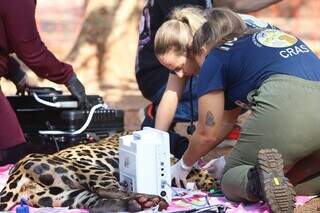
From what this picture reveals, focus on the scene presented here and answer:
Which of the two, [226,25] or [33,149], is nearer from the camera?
[226,25]

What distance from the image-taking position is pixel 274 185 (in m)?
3.52

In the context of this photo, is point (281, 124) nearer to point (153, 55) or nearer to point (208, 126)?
point (208, 126)

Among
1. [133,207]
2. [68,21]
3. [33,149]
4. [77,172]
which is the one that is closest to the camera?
[133,207]

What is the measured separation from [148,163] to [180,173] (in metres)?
0.59

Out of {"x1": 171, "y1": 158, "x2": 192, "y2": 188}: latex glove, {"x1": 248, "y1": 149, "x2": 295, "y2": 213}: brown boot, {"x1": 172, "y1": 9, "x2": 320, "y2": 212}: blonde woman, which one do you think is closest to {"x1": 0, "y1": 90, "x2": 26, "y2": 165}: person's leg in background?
{"x1": 171, "y1": 158, "x2": 192, "y2": 188}: latex glove

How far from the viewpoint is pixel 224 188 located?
13.0ft

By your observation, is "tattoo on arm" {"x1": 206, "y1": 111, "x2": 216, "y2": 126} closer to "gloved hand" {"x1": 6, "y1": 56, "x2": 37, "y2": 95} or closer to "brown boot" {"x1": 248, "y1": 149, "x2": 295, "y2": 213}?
"brown boot" {"x1": 248, "y1": 149, "x2": 295, "y2": 213}

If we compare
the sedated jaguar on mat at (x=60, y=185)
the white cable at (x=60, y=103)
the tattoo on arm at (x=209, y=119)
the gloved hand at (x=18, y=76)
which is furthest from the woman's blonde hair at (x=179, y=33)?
the gloved hand at (x=18, y=76)

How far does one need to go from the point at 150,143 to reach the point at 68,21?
28.4 feet

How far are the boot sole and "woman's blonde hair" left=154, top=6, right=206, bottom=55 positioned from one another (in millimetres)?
1044

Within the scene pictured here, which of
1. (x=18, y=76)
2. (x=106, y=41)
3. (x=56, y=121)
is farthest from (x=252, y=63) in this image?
(x=106, y=41)

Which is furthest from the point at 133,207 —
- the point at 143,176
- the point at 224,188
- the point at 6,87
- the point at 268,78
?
the point at 6,87

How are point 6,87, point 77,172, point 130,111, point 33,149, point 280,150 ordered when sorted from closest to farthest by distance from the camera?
1. point 280,150
2. point 77,172
3. point 33,149
4. point 6,87
5. point 130,111

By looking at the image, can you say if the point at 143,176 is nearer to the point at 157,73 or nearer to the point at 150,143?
the point at 150,143
